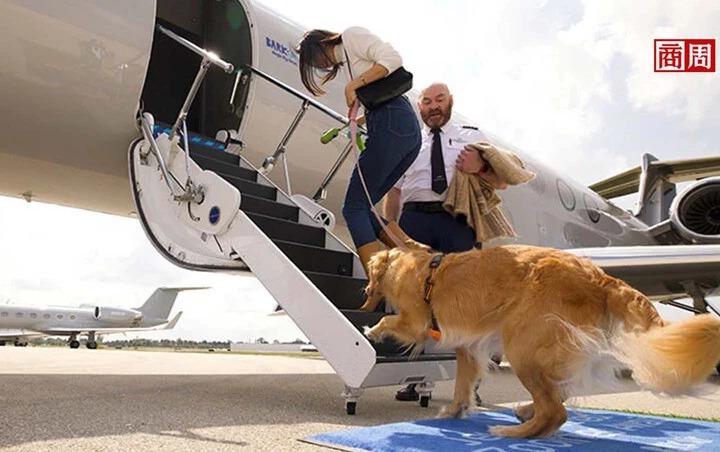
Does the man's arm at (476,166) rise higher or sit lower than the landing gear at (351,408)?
higher

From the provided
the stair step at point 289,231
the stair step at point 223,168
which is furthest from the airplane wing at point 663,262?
the stair step at point 223,168

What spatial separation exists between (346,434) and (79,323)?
1536 inches

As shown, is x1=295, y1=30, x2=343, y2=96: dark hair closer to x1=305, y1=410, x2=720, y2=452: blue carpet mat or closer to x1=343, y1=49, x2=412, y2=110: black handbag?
x1=343, y1=49, x2=412, y2=110: black handbag

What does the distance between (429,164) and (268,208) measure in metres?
1.39

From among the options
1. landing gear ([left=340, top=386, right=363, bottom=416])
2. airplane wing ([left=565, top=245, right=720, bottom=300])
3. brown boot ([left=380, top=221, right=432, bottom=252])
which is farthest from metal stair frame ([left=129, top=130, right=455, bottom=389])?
airplane wing ([left=565, top=245, right=720, bottom=300])

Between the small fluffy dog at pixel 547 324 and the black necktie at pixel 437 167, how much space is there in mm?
727

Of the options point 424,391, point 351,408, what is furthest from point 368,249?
point 424,391

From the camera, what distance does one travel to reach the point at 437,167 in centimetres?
314

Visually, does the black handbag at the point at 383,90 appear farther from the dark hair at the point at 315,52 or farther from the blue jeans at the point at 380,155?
the dark hair at the point at 315,52

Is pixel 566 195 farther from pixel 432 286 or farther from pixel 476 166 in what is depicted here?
pixel 432 286

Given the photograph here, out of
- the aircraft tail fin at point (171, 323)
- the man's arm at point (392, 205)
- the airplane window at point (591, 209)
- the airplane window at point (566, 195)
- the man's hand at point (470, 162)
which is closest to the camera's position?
the man's hand at point (470, 162)

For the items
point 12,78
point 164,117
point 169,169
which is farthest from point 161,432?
point 164,117

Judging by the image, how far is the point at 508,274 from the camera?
2.23 metres

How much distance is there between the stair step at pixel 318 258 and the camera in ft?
11.8
